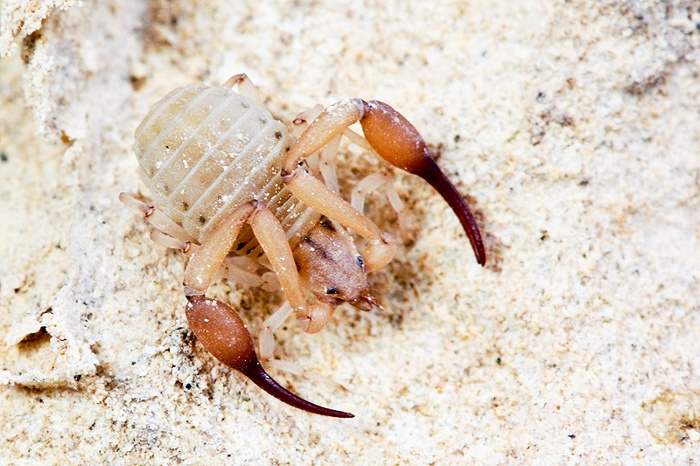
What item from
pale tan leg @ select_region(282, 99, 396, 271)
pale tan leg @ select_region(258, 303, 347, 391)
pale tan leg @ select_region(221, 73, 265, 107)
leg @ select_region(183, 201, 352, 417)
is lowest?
pale tan leg @ select_region(258, 303, 347, 391)

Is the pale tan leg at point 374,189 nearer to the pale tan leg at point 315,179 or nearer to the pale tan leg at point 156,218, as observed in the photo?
the pale tan leg at point 315,179

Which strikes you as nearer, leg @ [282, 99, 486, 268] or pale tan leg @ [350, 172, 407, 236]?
leg @ [282, 99, 486, 268]

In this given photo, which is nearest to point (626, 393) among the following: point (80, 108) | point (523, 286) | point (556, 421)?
point (556, 421)

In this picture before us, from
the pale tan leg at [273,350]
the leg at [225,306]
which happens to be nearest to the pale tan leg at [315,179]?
the leg at [225,306]

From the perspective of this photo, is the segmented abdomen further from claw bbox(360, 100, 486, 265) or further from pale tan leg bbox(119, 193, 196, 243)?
claw bbox(360, 100, 486, 265)

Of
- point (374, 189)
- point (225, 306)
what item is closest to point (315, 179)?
point (374, 189)

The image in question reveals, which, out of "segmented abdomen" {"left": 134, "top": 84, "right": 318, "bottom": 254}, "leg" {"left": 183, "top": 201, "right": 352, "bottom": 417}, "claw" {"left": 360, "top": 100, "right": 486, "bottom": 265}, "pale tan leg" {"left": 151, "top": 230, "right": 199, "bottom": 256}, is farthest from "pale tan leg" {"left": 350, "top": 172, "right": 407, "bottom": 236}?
"pale tan leg" {"left": 151, "top": 230, "right": 199, "bottom": 256}
